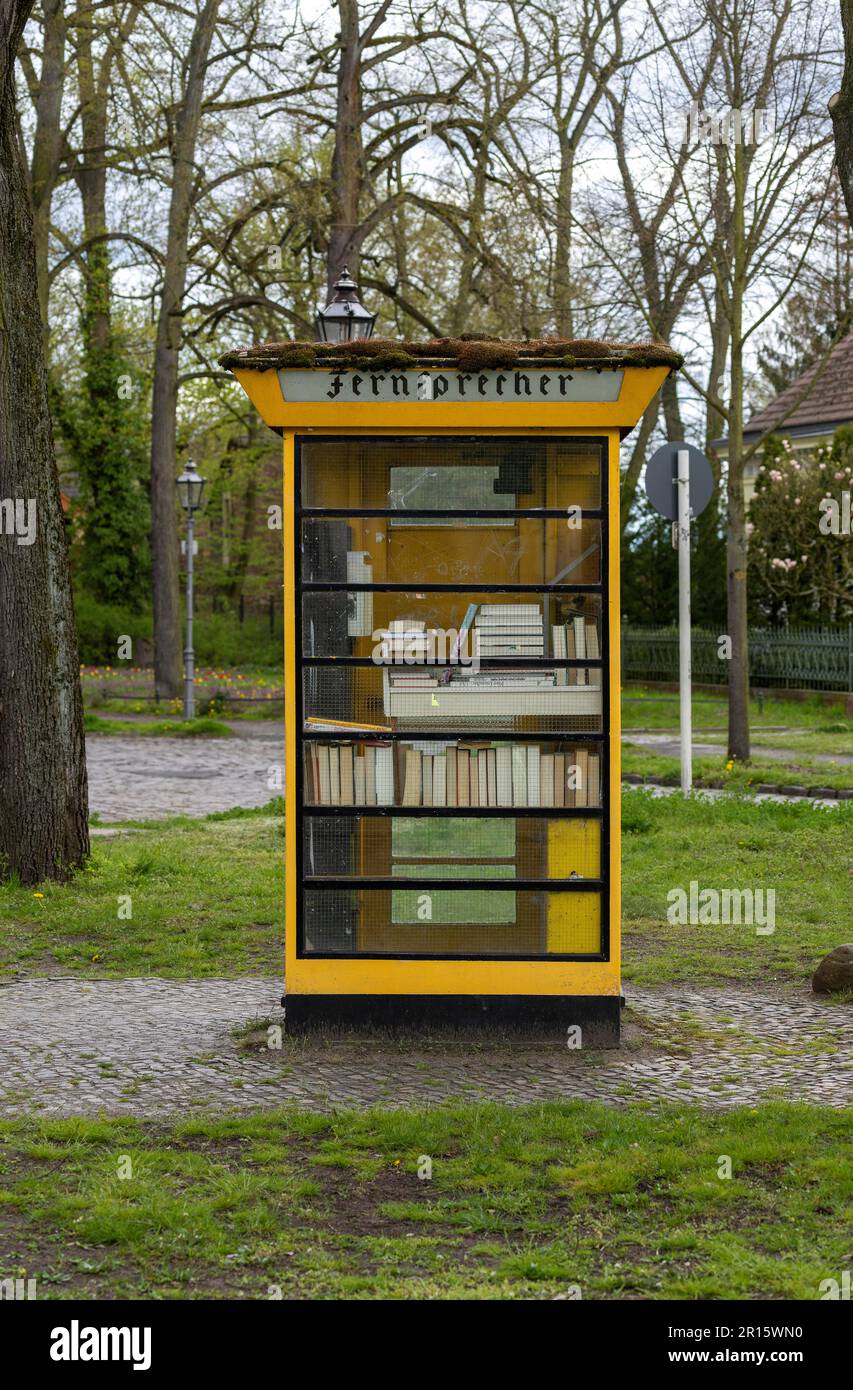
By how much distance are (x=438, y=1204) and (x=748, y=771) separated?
1249 cm

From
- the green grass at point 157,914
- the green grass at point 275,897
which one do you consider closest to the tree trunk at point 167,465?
the green grass at point 275,897

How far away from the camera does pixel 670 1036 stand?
7.17 metres

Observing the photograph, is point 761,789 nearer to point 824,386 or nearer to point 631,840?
point 631,840

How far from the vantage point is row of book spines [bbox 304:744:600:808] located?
279 inches

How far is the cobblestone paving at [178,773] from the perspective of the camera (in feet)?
52.3

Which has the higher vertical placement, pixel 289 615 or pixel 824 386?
pixel 824 386

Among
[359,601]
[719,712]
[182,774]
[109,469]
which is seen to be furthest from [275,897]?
[109,469]

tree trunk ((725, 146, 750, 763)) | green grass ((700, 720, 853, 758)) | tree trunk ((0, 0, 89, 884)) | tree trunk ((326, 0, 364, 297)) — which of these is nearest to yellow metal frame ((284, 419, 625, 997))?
tree trunk ((0, 0, 89, 884))

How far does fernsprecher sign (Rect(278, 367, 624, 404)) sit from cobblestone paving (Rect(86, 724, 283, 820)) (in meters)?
6.88

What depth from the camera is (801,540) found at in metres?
27.7

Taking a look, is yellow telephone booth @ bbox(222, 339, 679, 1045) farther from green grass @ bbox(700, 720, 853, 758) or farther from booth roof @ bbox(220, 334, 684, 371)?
green grass @ bbox(700, 720, 853, 758)

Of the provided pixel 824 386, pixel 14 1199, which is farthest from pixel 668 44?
pixel 824 386

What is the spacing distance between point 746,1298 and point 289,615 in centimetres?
Answer: 367

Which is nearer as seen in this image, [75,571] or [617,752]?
[617,752]
